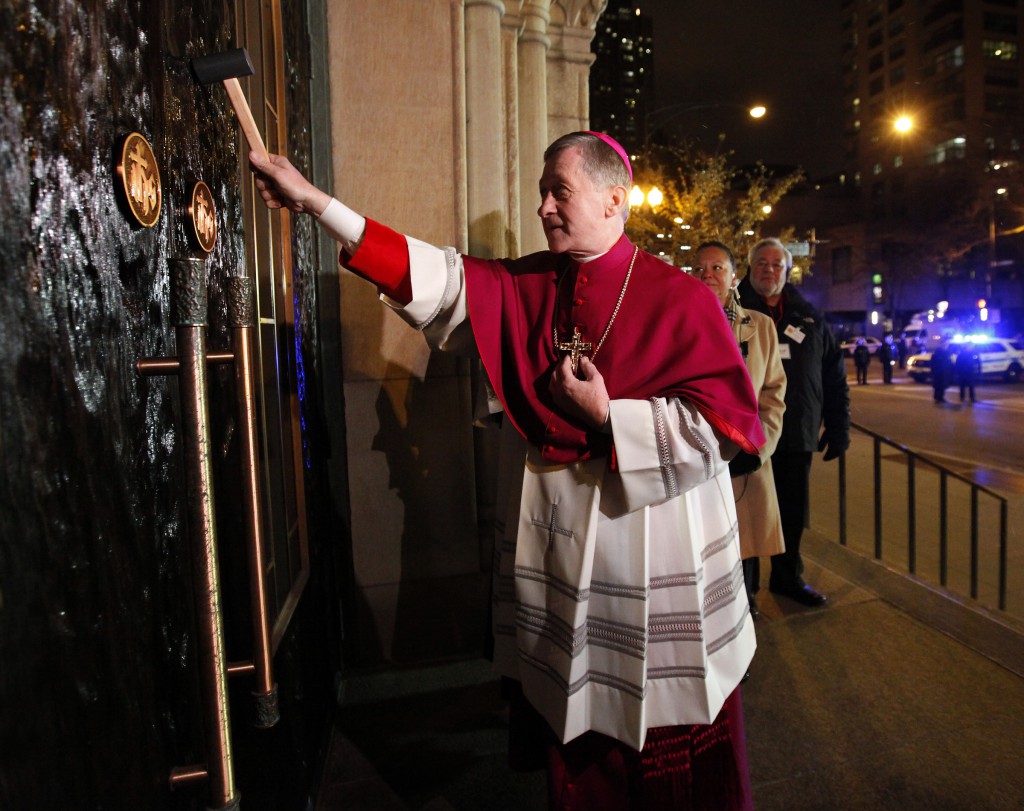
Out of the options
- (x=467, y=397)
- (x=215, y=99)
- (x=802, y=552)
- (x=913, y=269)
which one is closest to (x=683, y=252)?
(x=802, y=552)

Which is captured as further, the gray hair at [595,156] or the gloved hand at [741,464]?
the gloved hand at [741,464]

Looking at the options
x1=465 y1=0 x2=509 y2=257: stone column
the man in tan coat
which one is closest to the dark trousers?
the man in tan coat

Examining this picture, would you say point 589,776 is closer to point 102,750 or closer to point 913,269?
point 102,750

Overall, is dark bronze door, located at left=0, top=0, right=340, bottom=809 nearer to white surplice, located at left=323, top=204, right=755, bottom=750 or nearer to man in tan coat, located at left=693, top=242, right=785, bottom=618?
white surplice, located at left=323, top=204, right=755, bottom=750

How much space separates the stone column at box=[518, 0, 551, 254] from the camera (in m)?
3.93

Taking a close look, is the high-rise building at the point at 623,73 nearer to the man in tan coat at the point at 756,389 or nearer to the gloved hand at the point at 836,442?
the gloved hand at the point at 836,442

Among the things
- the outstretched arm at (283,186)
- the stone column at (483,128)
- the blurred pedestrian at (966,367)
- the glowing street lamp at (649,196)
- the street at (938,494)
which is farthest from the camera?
the blurred pedestrian at (966,367)

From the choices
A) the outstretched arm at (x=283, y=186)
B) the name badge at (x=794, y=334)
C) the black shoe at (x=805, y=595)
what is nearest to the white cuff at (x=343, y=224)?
the outstretched arm at (x=283, y=186)

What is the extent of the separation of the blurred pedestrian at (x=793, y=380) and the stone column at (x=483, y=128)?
5.74 feet

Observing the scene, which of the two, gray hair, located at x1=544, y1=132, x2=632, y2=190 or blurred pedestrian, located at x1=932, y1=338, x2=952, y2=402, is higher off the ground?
gray hair, located at x1=544, y1=132, x2=632, y2=190

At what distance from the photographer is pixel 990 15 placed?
2975 inches

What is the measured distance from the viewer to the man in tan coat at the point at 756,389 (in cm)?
376

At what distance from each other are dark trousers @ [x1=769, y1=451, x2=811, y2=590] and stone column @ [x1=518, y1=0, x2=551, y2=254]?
1.95m

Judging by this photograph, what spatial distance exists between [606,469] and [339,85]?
209 centimetres
